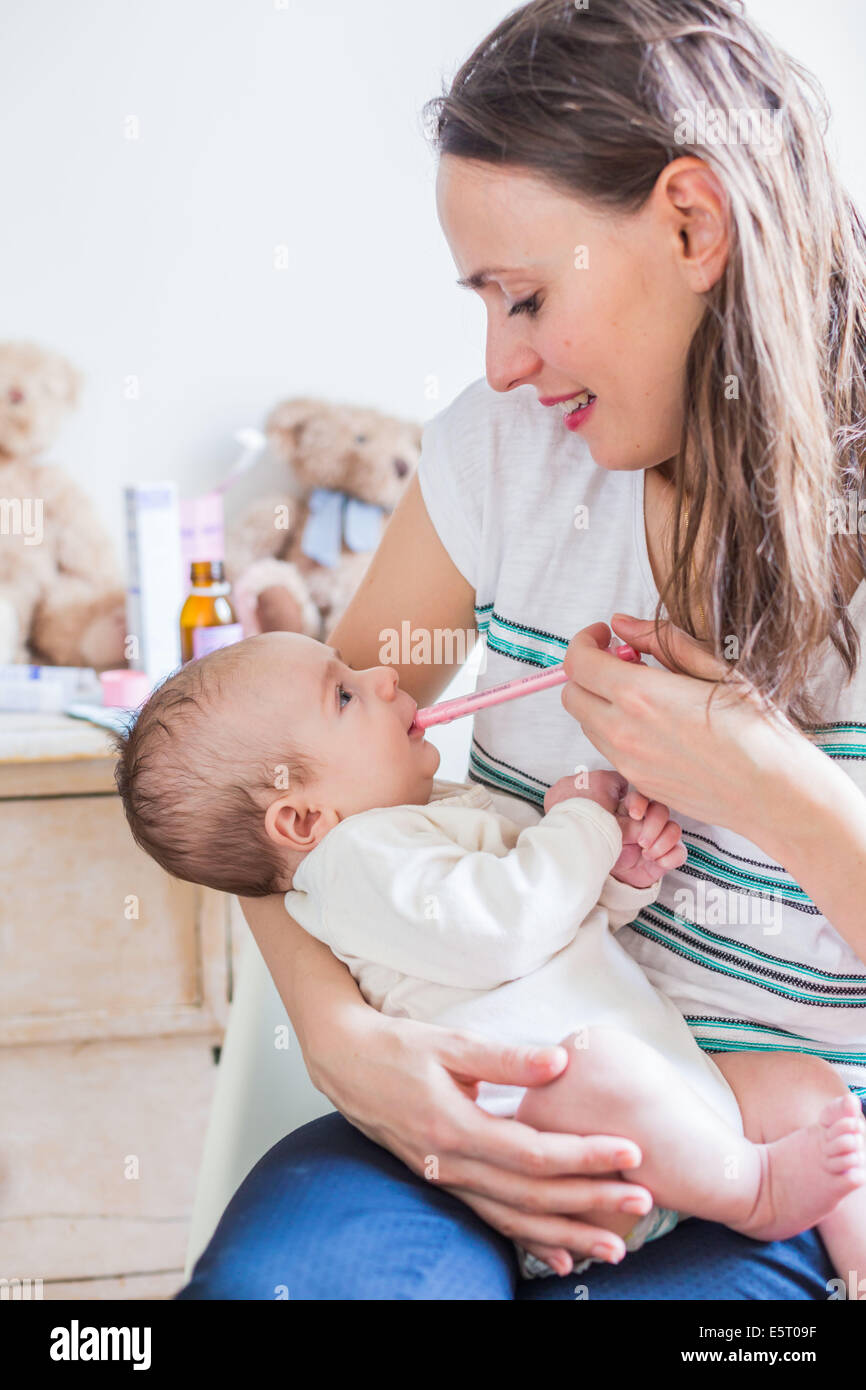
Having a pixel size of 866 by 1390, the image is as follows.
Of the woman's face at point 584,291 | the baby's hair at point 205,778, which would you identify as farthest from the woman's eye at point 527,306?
the baby's hair at point 205,778

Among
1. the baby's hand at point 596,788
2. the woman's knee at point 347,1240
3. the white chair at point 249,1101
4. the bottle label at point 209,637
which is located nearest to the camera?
the woman's knee at point 347,1240

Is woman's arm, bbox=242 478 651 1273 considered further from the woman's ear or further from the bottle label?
the bottle label

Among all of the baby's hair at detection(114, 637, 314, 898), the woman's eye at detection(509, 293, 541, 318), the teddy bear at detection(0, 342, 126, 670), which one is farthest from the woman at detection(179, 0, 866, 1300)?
the teddy bear at detection(0, 342, 126, 670)

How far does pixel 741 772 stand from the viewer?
2.77ft

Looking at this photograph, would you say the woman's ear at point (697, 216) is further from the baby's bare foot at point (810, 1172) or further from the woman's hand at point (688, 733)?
the baby's bare foot at point (810, 1172)

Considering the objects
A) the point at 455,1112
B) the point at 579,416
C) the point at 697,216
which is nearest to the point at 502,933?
the point at 455,1112

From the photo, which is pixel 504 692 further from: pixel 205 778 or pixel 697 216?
pixel 697 216

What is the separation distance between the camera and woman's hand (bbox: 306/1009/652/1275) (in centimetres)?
77

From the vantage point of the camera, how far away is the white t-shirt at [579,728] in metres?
0.96

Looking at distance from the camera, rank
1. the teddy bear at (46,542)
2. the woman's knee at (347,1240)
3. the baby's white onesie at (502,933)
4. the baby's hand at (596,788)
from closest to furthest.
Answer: the woman's knee at (347,1240) → the baby's white onesie at (502,933) → the baby's hand at (596,788) → the teddy bear at (46,542)

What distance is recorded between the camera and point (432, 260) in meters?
1.95

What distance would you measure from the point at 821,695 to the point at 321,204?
1345 millimetres

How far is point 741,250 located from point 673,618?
0.94 feet

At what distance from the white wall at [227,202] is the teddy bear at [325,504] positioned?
0.27 feet
